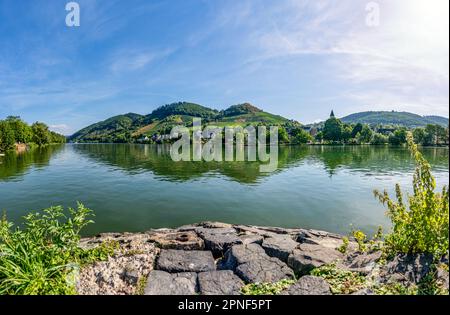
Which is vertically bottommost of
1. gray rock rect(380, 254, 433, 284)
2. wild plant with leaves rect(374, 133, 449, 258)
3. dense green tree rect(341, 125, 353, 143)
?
gray rock rect(380, 254, 433, 284)

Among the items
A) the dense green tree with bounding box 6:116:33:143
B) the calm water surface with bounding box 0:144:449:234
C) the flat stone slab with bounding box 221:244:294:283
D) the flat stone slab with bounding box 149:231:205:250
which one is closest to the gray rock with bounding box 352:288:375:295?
the flat stone slab with bounding box 221:244:294:283

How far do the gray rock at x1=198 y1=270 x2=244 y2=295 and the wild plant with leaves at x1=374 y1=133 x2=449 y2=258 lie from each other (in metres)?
3.43

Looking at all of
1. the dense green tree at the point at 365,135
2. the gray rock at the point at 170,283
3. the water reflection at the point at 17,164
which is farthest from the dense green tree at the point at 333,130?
the gray rock at the point at 170,283

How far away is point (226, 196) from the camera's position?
19.3 meters

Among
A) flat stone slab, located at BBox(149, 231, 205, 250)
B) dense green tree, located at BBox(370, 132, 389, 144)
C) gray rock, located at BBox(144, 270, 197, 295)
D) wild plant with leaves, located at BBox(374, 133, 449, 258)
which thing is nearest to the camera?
wild plant with leaves, located at BBox(374, 133, 449, 258)

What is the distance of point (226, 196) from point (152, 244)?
40.2ft

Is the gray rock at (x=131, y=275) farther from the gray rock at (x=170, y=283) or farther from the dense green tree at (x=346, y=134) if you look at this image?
the dense green tree at (x=346, y=134)

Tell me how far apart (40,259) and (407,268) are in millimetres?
7246

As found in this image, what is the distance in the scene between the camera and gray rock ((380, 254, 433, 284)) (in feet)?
15.4

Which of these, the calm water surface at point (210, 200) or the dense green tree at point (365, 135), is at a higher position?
the dense green tree at point (365, 135)

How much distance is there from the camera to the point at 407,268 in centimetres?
492

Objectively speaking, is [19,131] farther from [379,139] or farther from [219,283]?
[379,139]

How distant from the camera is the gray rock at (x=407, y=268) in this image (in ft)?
15.4

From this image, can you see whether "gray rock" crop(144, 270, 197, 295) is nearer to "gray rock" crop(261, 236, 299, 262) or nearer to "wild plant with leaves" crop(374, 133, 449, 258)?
"gray rock" crop(261, 236, 299, 262)
